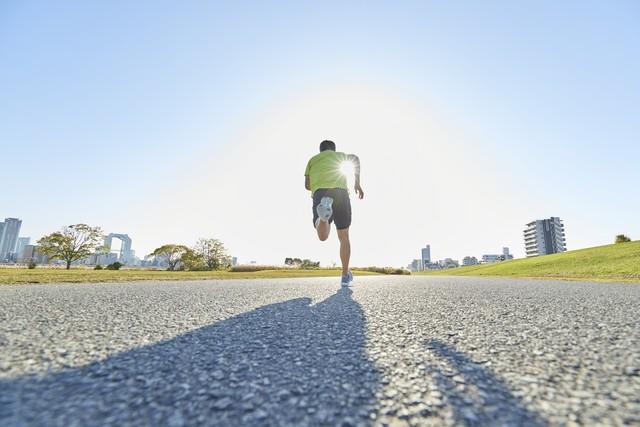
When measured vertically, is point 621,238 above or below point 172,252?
→ above

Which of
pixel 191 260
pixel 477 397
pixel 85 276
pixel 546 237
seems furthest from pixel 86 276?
pixel 546 237

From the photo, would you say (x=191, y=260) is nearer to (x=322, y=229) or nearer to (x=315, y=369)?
(x=322, y=229)

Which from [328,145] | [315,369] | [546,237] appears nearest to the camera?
[315,369]

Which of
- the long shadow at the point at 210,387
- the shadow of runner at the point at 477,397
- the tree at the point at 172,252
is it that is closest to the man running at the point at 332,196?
the long shadow at the point at 210,387

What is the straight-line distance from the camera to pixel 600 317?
2.58m

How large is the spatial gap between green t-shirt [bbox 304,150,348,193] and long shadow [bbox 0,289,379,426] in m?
4.24

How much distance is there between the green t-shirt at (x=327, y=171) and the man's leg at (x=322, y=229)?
2.39 feet

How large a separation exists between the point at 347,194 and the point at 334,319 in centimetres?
372

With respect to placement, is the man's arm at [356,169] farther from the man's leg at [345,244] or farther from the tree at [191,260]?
the tree at [191,260]

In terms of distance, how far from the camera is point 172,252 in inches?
1571

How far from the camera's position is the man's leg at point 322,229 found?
5768 mm

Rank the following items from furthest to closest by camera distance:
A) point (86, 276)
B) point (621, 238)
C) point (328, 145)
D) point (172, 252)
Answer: point (172, 252)
point (621, 238)
point (86, 276)
point (328, 145)

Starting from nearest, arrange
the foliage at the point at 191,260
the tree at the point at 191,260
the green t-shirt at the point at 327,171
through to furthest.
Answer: the green t-shirt at the point at 327,171 → the foliage at the point at 191,260 → the tree at the point at 191,260

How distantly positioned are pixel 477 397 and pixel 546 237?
17977cm
